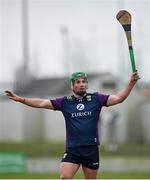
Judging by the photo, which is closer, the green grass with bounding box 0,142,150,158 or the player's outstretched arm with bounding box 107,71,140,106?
the player's outstretched arm with bounding box 107,71,140,106

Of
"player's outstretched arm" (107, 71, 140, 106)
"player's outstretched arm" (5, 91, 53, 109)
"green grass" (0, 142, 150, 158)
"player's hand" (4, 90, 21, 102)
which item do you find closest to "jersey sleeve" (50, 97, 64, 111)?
"player's outstretched arm" (5, 91, 53, 109)

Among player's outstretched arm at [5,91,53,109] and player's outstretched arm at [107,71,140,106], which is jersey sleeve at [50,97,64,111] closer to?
player's outstretched arm at [5,91,53,109]

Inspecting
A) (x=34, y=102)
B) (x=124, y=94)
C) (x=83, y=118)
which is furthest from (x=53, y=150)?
(x=124, y=94)

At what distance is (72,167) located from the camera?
42.3ft

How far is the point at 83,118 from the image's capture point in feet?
42.7

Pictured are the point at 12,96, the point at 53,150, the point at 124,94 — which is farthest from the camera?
the point at 53,150

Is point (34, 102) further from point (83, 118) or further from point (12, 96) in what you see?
point (83, 118)

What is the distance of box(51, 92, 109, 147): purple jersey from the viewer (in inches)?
510

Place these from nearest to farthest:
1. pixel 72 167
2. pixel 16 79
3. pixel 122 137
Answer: pixel 72 167 < pixel 122 137 < pixel 16 79

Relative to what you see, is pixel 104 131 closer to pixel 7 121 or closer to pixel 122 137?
pixel 122 137

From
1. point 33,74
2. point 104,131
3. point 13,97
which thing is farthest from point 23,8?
point 13,97

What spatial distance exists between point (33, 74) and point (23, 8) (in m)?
13.5

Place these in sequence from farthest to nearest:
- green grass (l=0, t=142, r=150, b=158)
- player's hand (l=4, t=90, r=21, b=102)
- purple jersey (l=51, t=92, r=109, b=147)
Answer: green grass (l=0, t=142, r=150, b=158)
player's hand (l=4, t=90, r=21, b=102)
purple jersey (l=51, t=92, r=109, b=147)

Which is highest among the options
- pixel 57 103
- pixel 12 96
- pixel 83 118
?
pixel 12 96
